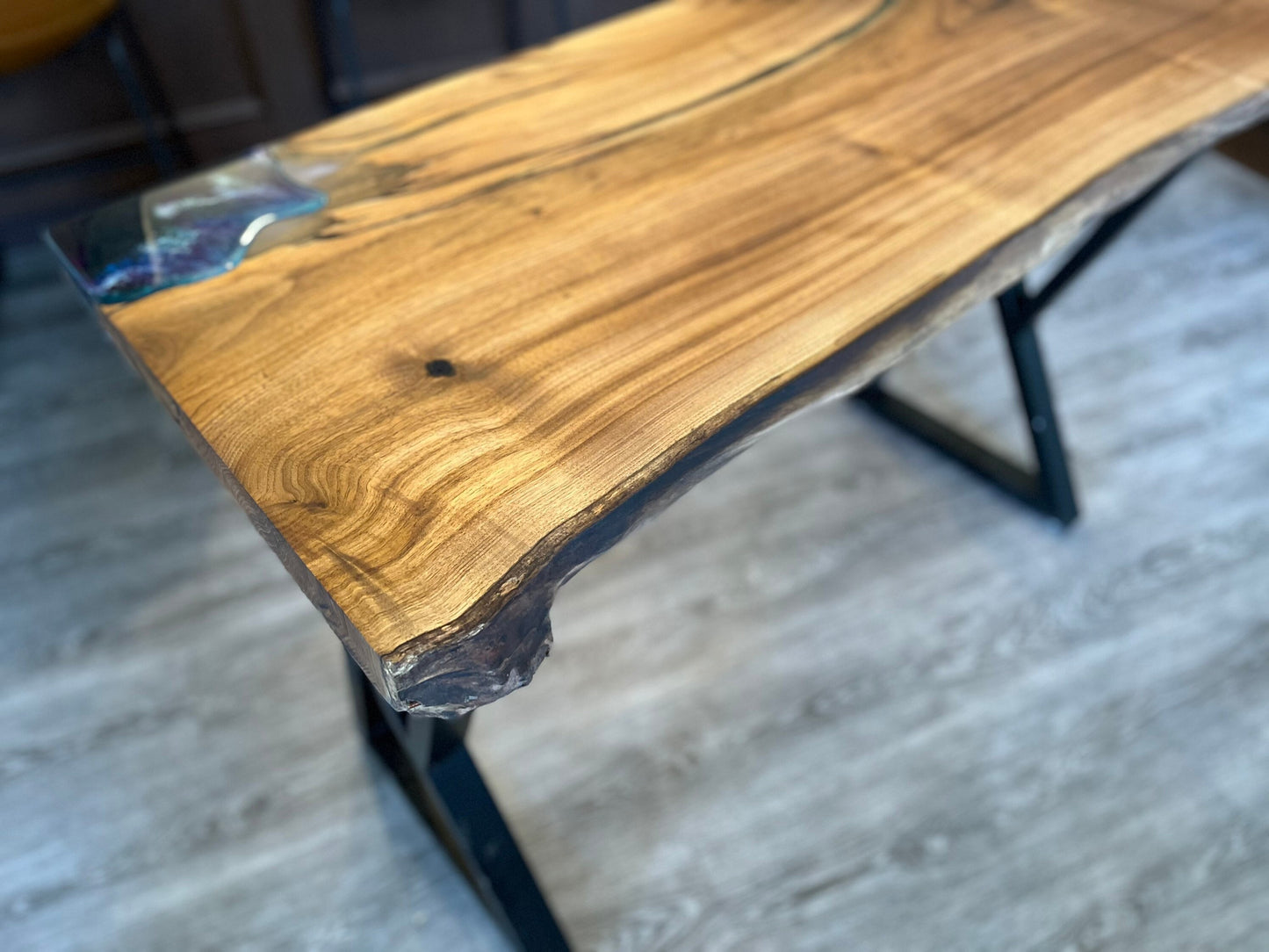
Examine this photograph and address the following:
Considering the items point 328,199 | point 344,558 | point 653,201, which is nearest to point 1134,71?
point 653,201

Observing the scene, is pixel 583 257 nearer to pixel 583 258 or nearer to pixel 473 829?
pixel 583 258

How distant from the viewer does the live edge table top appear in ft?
1.76

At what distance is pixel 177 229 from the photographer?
2.56ft

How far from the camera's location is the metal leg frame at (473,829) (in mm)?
712

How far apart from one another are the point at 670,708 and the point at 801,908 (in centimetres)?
26

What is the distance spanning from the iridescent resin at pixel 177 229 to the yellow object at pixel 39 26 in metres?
0.88

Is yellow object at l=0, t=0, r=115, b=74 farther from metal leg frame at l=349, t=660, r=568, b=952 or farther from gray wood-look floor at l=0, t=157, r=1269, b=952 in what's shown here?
metal leg frame at l=349, t=660, r=568, b=952

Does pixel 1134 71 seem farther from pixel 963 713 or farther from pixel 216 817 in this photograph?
pixel 216 817

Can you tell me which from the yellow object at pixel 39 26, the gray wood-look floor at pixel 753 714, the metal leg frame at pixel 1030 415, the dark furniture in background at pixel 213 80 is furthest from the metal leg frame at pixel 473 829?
the dark furniture in background at pixel 213 80

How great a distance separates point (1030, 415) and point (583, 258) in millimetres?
738

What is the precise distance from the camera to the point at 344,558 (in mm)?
512

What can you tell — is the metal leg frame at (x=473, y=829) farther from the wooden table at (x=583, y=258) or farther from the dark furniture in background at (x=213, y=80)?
the dark furniture in background at (x=213, y=80)

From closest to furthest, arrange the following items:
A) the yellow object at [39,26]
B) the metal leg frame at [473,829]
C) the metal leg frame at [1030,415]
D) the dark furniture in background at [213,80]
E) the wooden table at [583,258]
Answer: the wooden table at [583,258] < the metal leg frame at [473,829] < the metal leg frame at [1030,415] < the yellow object at [39,26] < the dark furniture in background at [213,80]

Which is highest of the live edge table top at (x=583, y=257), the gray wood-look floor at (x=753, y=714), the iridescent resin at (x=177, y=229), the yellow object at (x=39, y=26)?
the yellow object at (x=39, y=26)
